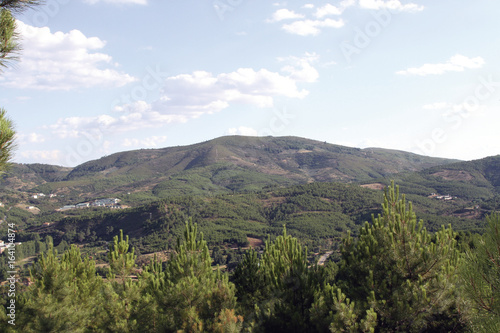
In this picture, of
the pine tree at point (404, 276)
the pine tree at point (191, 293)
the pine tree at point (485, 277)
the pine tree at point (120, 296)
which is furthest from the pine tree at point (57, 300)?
the pine tree at point (485, 277)

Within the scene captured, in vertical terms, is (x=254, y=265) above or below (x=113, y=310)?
above

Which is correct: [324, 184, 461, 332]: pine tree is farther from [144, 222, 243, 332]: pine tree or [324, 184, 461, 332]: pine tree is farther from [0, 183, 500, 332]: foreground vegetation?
[144, 222, 243, 332]: pine tree

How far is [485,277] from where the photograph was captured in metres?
7.34

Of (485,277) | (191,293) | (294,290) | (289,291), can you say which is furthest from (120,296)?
(485,277)

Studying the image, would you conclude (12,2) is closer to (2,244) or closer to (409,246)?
(409,246)

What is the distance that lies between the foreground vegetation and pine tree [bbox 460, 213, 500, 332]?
0.8 inches

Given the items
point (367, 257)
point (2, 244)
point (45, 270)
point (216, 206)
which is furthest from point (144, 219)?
point (367, 257)

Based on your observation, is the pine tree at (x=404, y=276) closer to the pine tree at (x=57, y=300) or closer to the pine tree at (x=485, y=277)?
the pine tree at (x=485, y=277)

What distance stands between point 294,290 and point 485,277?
12065 mm

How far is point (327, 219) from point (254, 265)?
124m

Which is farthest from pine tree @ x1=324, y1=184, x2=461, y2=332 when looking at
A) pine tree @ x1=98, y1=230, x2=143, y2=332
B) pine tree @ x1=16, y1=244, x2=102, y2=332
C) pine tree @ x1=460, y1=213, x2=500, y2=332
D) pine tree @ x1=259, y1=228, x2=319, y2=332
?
pine tree @ x1=16, y1=244, x2=102, y2=332

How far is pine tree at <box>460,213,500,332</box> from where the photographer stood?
7.11 m

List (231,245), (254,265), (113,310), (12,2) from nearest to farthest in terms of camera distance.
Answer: (12,2) → (113,310) → (254,265) → (231,245)

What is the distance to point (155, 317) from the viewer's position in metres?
21.5
